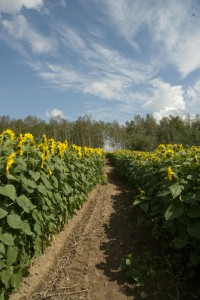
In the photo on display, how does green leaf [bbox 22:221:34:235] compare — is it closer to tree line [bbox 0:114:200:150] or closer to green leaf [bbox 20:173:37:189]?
green leaf [bbox 20:173:37:189]

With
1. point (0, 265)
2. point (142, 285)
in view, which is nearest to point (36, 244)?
point (0, 265)

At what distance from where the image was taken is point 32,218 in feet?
10.7

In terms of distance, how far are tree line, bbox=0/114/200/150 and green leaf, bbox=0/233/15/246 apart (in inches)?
1709

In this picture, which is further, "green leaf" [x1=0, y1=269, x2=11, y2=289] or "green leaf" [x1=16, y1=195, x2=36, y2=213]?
"green leaf" [x1=16, y1=195, x2=36, y2=213]

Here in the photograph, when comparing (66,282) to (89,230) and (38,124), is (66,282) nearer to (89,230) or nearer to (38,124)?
(89,230)

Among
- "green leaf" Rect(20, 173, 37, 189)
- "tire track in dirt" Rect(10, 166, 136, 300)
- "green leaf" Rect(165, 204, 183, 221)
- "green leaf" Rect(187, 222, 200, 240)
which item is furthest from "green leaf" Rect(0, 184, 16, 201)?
"green leaf" Rect(187, 222, 200, 240)

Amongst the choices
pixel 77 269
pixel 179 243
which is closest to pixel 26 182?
pixel 77 269

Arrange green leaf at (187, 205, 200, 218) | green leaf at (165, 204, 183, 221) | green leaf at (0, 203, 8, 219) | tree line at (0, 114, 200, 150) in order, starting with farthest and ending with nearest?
tree line at (0, 114, 200, 150), green leaf at (165, 204, 183, 221), green leaf at (187, 205, 200, 218), green leaf at (0, 203, 8, 219)

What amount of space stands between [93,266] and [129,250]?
60 cm

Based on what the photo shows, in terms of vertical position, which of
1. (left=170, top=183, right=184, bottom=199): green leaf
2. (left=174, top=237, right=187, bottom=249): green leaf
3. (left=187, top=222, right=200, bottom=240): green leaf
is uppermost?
(left=170, top=183, right=184, bottom=199): green leaf

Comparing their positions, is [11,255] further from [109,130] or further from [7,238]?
[109,130]

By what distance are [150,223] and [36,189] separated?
193 cm

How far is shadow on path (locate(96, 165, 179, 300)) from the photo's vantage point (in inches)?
125

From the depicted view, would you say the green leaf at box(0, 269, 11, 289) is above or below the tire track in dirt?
above
